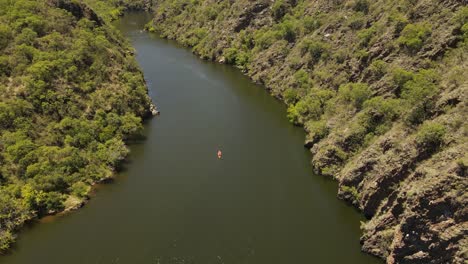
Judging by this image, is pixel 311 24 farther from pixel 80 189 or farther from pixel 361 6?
pixel 80 189

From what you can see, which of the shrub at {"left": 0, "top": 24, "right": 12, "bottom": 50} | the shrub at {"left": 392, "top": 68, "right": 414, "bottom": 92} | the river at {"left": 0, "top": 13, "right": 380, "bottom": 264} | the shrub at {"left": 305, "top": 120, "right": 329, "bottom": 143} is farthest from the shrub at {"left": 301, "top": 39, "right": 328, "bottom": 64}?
the shrub at {"left": 0, "top": 24, "right": 12, "bottom": 50}

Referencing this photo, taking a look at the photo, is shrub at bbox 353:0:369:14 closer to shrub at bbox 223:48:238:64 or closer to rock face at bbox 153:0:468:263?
rock face at bbox 153:0:468:263

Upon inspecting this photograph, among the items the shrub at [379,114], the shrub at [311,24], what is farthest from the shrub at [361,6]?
the shrub at [379,114]

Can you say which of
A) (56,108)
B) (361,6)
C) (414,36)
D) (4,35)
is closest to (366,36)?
(414,36)

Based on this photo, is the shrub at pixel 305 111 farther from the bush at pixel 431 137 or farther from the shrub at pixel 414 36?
the bush at pixel 431 137

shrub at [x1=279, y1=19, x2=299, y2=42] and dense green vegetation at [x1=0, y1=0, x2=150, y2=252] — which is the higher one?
shrub at [x1=279, y1=19, x2=299, y2=42]

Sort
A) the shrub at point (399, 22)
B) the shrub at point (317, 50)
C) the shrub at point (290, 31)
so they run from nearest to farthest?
the shrub at point (399, 22) → the shrub at point (317, 50) → the shrub at point (290, 31)
